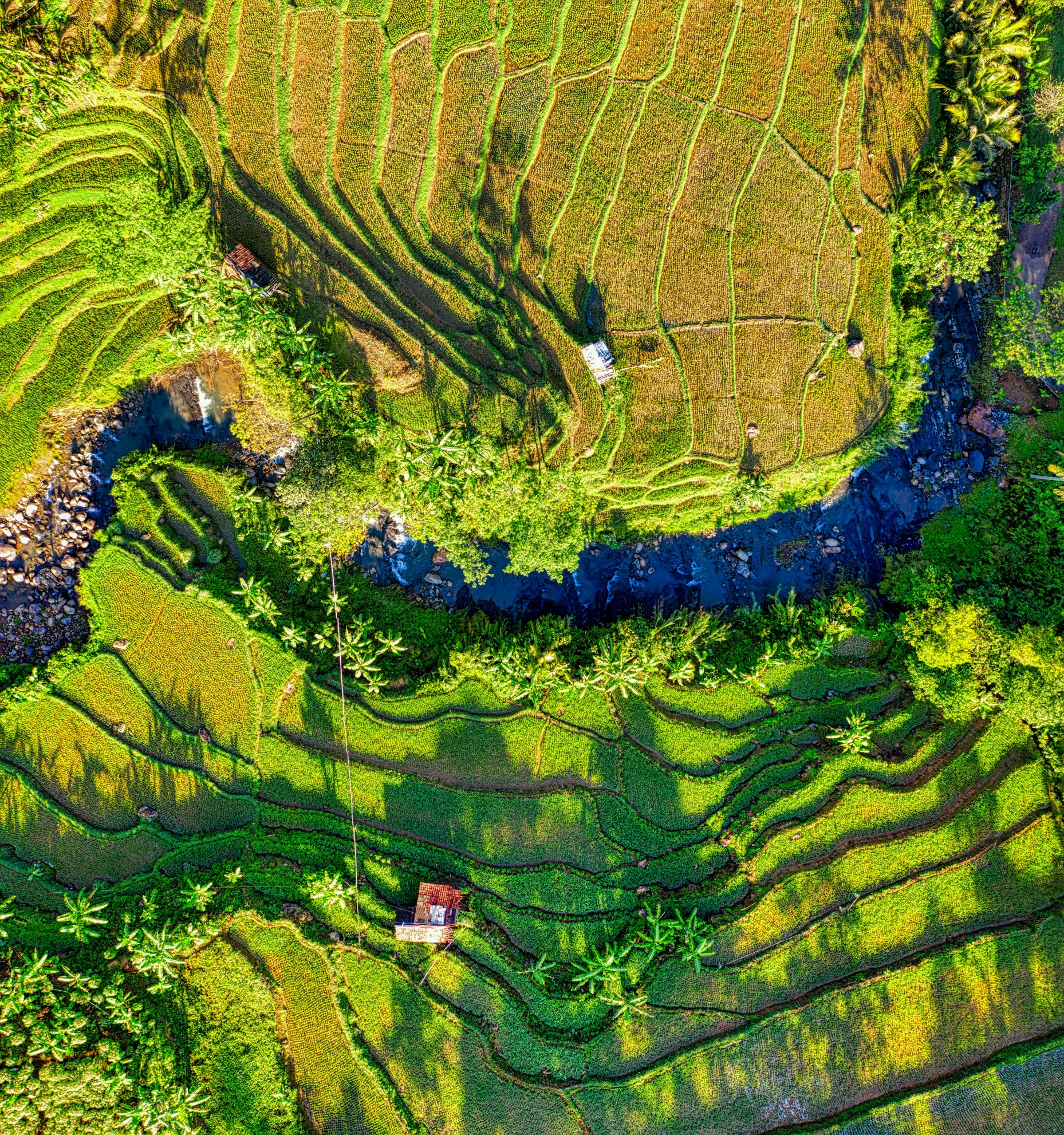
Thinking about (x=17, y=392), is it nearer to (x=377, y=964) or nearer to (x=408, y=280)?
(x=408, y=280)

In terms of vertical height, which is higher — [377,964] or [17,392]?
[17,392]

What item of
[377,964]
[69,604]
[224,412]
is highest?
[224,412]

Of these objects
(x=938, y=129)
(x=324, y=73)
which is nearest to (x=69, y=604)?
(x=324, y=73)

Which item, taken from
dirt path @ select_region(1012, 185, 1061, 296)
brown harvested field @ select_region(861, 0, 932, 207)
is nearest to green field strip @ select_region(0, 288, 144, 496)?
brown harvested field @ select_region(861, 0, 932, 207)

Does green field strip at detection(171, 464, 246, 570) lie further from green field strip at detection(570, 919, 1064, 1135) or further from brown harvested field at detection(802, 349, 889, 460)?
green field strip at detection(570, 919, 1064, 1135)

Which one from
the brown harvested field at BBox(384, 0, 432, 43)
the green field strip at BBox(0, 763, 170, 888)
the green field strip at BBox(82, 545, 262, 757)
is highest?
the brown harvested field at BBox(384, 0, 432, 43)

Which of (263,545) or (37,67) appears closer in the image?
(37,67)

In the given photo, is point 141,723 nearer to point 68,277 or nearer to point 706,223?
point 68,277

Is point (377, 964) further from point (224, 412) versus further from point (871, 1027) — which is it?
point (224, 412)
